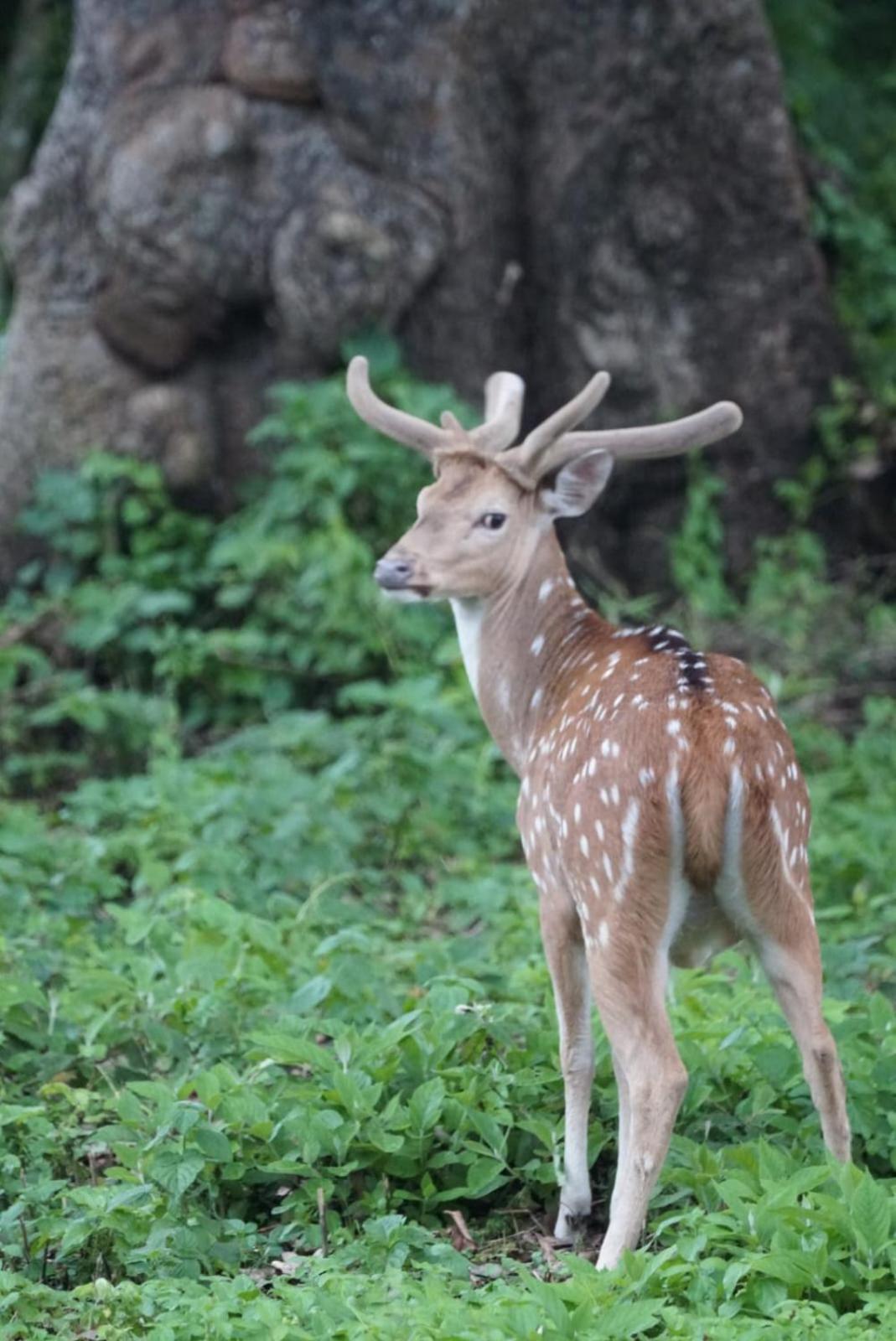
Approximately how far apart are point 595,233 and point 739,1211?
637 cm

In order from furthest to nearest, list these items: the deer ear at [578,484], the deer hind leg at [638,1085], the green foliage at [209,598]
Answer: the green foliage at [209,598] → the deer ear at [578,484] → the deer hind leg at [638,1085]

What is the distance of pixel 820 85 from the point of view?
1123 centimetres

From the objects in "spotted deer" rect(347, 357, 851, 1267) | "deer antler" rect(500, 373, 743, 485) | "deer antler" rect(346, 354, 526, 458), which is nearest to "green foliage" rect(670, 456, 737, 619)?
"deer antler" rect(346, 354, 526, 458)

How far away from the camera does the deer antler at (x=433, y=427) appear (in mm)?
5473

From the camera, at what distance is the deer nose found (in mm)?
5066

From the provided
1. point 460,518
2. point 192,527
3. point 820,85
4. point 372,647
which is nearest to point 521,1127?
point 460,518

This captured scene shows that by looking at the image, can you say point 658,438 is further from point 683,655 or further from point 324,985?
point 324,985

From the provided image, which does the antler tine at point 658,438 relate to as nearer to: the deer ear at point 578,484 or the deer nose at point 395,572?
the deer ear at point 578,484

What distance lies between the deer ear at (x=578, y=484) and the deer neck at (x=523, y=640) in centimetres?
11

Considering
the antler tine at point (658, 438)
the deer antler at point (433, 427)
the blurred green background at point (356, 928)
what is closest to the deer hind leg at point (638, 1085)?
the blurred green background at point (356, 928)

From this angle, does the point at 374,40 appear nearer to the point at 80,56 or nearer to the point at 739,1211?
the point at 80,56

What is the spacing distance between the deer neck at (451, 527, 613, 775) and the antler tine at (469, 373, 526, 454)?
407 mm

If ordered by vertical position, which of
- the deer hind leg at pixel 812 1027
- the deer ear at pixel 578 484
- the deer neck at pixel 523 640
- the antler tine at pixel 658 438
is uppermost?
the antler tine at pixel 658 438

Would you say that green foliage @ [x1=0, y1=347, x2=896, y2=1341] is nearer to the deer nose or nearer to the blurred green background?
the blurred green background
